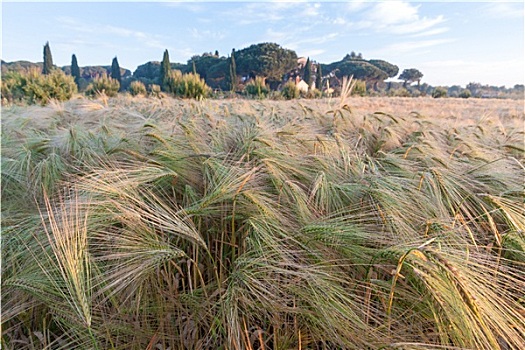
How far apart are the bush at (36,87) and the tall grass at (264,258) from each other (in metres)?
8.33

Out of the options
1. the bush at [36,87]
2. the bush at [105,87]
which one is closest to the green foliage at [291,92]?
the bush at [105,87]

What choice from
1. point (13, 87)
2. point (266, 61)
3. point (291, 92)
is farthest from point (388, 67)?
point (13, 87)

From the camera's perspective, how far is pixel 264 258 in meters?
0.87

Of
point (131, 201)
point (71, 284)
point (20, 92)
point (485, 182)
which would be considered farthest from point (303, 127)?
point (20, 92)

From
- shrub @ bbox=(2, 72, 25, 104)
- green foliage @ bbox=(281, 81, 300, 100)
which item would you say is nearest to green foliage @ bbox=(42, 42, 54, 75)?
shrub @ bbox=(2, 72, 25, 104)

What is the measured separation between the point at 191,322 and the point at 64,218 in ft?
1.63

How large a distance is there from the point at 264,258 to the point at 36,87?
32.1ft

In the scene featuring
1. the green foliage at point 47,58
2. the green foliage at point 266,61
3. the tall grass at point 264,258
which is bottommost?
the tall grass at point 264,258

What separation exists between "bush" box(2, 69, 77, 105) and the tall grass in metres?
8.33

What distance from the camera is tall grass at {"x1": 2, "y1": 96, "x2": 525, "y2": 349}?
0.76 metres

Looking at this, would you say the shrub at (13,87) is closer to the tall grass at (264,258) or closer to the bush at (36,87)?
the bush at (36,87)

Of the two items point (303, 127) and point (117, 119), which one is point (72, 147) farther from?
point (303, 127)

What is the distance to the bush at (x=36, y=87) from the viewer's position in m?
8.30

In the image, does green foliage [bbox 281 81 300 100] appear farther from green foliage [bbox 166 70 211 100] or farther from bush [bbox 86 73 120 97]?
bush [bbox 86 73 120 97]
